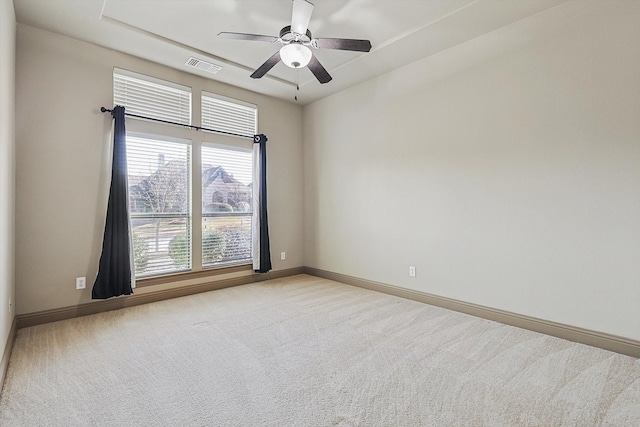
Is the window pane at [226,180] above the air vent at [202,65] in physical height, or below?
below

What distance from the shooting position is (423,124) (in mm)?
3885

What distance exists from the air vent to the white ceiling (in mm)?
97

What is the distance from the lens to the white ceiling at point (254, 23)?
9.37 ft

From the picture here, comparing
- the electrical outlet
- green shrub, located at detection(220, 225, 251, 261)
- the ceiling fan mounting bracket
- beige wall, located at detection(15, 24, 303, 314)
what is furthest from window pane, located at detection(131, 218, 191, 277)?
the electrical outlet

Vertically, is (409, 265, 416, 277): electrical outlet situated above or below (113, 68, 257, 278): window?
below

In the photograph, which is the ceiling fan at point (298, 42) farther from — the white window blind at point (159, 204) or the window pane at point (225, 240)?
the window pane at point (225, 240)

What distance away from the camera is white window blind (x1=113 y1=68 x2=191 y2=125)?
3.70 m

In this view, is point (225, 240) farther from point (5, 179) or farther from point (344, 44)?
point (344, 44)

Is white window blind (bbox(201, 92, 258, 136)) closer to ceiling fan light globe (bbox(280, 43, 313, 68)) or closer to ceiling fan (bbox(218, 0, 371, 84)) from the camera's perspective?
ceiling fan (bbox(218, 0, 371, 84))

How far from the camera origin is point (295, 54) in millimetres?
2666

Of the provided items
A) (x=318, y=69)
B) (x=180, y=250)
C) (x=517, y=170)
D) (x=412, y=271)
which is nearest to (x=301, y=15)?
(x=318, y=69)

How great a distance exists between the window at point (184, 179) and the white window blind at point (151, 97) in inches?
0.4

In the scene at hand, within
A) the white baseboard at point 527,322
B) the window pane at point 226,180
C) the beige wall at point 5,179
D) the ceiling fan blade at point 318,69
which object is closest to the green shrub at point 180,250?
the window pane at point 226,180

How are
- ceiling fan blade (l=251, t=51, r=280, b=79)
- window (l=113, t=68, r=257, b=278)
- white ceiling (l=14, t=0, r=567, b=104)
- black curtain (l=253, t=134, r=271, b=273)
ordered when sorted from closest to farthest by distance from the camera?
white ceiling (l=14, t=0, r=567, b=104)
ceiling fan blade (l=251, t=51, r=280, b=79)
window (l=113, t=68, r=257, b=278)
black curtain (l=253, t=134, r=271, b=273)
